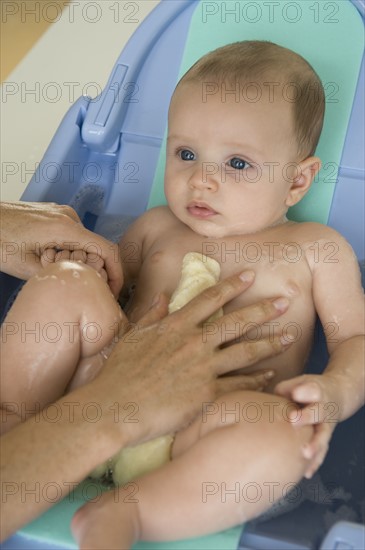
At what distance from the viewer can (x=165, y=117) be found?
57.9 inches

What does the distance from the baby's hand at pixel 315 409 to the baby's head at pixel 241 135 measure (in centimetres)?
32

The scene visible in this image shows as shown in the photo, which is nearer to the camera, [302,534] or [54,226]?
[302,534]

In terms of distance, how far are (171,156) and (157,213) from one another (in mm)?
131

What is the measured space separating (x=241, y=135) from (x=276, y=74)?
0.37 feet

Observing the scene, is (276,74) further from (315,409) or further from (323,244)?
(315,409)

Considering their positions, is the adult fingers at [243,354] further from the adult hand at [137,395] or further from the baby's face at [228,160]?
the baby's face at [228,160]

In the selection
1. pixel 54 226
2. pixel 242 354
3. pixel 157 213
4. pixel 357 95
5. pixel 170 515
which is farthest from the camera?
pixel 357 95

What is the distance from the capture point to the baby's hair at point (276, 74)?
115cm

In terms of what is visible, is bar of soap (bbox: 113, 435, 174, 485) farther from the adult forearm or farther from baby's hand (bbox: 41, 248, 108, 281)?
baby's hand (bbox: 41, 248, 108, 281)

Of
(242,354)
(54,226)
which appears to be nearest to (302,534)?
(242,354)

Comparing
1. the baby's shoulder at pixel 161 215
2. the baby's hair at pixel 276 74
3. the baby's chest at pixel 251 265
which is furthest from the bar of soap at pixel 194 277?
the baby's hair at pixel 276 74

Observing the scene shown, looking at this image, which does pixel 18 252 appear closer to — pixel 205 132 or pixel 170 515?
pixel 205 132

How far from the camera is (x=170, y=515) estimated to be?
2.77ft

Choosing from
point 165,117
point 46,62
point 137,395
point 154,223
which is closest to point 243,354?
point 137,395
